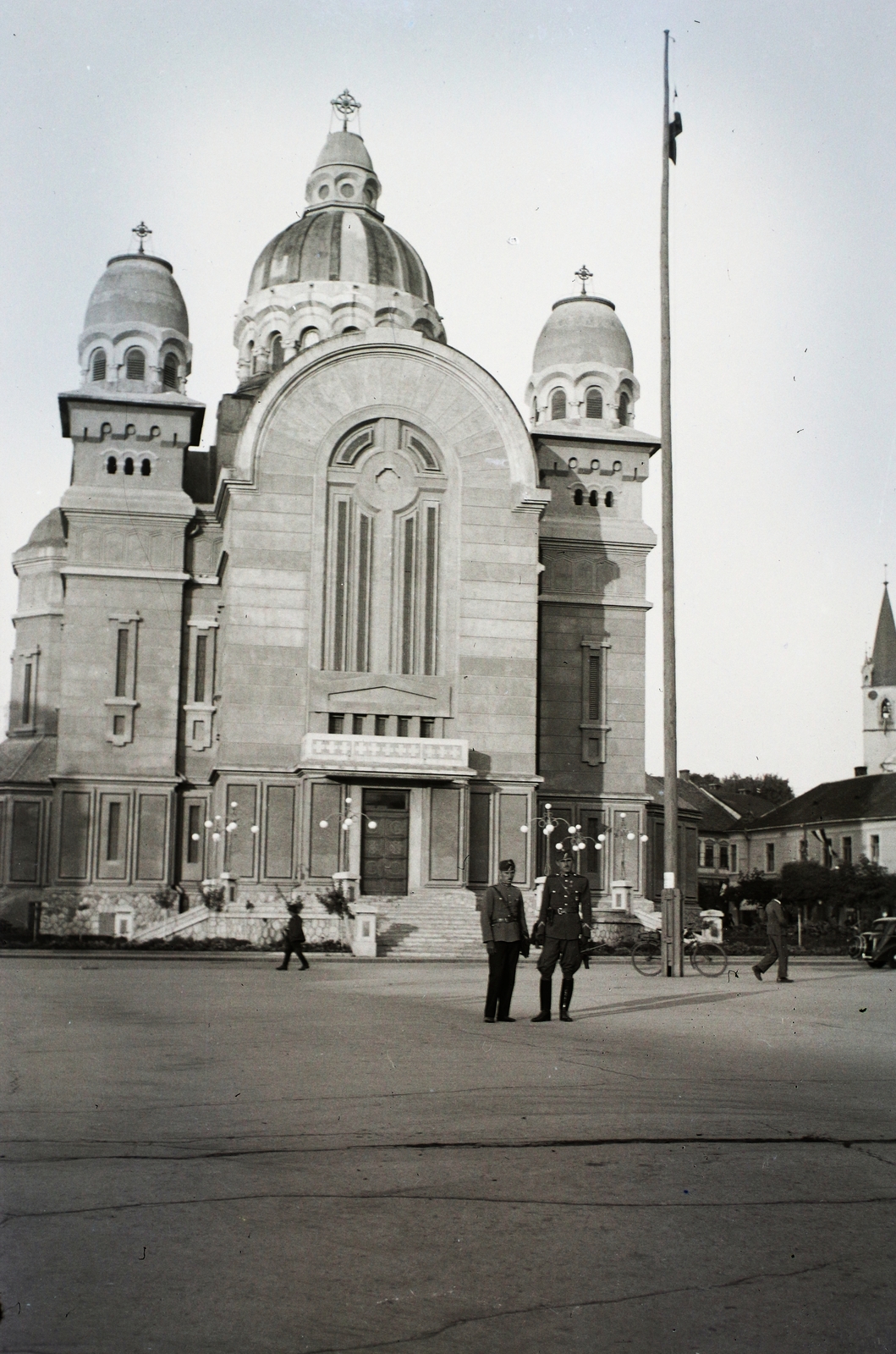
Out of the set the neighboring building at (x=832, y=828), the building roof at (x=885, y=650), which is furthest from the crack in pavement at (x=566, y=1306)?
the building roof at (x=885, y=650)

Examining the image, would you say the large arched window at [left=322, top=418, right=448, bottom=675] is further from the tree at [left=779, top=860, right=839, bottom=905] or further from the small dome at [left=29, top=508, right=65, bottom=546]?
the tree at [left=779, top=860, right=839, bottom=905]

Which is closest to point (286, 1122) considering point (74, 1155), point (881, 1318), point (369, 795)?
point (74, 1155)

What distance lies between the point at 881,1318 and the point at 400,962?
A: 2973 centimetres

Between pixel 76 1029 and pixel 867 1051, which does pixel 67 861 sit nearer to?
pixel 76 1029

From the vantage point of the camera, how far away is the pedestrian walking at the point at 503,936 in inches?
640

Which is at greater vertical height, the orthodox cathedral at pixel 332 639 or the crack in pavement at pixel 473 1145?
the orthodox cathedral at pixel 332 639

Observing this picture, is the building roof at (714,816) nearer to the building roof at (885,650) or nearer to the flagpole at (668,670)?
the building roof at (885,650)

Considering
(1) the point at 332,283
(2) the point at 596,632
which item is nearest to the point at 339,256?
(1) the point at 332,283

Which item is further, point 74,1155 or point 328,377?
point 328,377

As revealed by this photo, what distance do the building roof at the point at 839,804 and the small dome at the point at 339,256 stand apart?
116ft

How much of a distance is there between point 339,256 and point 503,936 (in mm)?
47096

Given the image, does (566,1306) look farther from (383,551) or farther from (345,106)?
(345,106)

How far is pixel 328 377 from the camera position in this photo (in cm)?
4916

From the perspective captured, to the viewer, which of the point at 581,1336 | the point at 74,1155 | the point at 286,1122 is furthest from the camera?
the point at 286,1122
